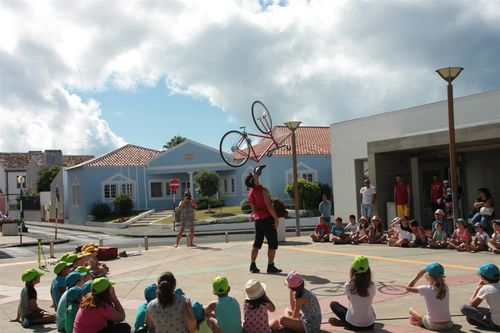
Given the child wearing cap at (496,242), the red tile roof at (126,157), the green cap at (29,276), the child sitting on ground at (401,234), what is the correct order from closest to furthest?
the green cap at (29,276), the child wearing cap at (496,242), the child sitting on ground at (401,234), the red tile roof at (126,157)

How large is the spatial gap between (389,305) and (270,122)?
418 inches

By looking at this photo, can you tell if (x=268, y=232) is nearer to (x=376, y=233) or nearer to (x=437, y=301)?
(x=437, y=301)

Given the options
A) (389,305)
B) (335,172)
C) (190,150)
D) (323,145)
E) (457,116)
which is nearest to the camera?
(389,305)

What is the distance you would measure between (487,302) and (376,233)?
979 centimetres

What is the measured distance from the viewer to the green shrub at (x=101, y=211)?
47.2m

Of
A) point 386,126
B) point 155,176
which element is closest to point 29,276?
point 386,126

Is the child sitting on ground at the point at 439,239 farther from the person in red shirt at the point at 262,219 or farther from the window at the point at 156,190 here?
the window at the point at 156,190

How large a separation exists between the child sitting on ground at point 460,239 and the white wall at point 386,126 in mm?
6530

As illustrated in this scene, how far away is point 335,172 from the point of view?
24969 mm

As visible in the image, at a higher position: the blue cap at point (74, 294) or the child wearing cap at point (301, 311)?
the blue cap at point (74, 294)

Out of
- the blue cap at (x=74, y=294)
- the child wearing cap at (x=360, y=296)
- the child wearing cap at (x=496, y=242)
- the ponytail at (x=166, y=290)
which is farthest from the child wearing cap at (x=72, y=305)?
the child wearing cap at (x=496, y=242)

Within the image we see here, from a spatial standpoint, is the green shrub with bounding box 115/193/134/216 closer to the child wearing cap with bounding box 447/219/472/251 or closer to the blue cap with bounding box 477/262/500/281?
the child wearing cap with bounding box 447/219/472/251

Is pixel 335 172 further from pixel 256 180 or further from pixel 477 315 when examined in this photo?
pixel 477 315

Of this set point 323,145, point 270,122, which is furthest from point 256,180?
point 323,145
